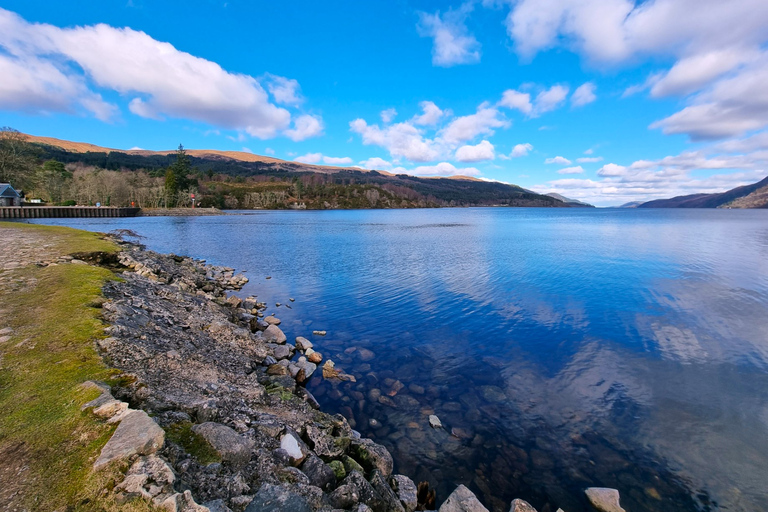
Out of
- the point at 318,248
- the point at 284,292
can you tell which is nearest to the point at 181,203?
the point at 318,248

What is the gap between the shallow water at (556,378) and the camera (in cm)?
809

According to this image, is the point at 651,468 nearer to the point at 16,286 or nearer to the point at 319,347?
the point at 319,347

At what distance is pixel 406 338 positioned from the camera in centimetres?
1566

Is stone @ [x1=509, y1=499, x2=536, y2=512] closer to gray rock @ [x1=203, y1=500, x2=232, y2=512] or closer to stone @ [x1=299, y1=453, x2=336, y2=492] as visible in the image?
stone @ [x1=299, y1=453, x2=336, y2=492]

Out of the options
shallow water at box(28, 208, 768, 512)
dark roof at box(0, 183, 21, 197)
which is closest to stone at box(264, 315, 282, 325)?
shallow water at box(28, 208, 768, 512)

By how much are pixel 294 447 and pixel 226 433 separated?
1204mm

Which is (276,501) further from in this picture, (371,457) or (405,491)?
(371,457)

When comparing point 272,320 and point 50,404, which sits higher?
point 50,404

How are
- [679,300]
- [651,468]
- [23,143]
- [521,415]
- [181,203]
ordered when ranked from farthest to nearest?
[181,203] → [23,143] → [679,300] → [521,415] → [651,468]

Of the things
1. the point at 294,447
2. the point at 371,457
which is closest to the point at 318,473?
the point at 294,447

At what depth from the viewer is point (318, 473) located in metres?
5.82

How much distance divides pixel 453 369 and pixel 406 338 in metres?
3.20

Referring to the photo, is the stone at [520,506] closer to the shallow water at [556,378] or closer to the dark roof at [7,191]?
the shallow water at [556,378]

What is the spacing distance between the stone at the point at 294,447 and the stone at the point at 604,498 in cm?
612
